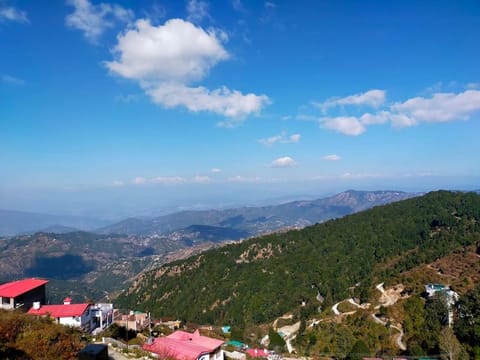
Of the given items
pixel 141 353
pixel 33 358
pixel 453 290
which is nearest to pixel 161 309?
pixel 453 290

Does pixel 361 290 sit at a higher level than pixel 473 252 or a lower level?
lower

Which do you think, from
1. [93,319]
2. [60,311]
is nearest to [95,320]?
[93,319]

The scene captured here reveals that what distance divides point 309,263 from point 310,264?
0.54 meters

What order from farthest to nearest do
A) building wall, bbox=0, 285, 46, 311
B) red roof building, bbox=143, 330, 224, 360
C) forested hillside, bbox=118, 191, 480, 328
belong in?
forested hillside, bbox=118, 191, 480, 328, building wall, bbox=0, 285, 46, 311, red roof building, bbox=143, 330, 224, 360

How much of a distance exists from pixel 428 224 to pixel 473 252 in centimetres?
2664

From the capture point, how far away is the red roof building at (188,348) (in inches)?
756

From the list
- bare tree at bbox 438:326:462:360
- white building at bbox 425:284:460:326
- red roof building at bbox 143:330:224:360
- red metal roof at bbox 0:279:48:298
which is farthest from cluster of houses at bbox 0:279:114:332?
white building at bbox 425:284:460:326

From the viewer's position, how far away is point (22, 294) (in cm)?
2966

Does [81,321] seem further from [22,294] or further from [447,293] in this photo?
[447,293]

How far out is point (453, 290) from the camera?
53.8 meters

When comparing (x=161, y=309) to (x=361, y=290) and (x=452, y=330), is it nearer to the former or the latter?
(x=361, y=290)

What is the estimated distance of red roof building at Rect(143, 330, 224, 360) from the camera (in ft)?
63.0

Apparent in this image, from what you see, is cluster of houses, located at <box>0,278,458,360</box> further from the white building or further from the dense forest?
the dense forest

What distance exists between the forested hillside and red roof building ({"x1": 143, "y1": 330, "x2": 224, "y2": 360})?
162 feet
